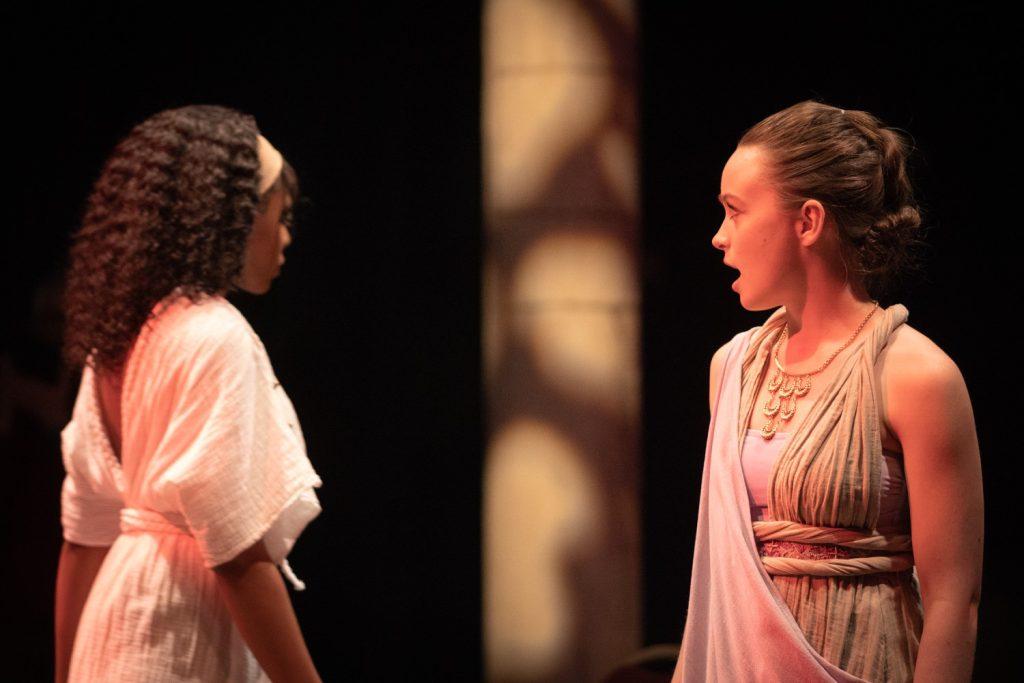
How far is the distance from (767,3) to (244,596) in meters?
2.29

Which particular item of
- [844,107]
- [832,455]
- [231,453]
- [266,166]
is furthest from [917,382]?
[844,107]

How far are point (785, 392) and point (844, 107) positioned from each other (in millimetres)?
1660

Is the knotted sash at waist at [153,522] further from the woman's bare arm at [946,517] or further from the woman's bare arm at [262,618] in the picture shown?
the woman's bare arm at [946,517]

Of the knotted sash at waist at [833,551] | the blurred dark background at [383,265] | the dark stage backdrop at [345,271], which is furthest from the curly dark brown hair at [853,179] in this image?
the dark stage backdrop at [345,271]

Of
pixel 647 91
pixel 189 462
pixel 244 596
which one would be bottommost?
pixel 244 596

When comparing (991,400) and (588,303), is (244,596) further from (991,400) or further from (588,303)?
(991,400)

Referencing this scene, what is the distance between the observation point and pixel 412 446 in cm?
364

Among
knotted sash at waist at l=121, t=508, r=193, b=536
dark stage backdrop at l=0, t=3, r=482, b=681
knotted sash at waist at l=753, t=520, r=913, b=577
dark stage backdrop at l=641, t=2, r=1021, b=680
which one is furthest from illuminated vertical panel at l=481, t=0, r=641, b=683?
knotted sash at waist at l=753, t=520, r=913, b=577

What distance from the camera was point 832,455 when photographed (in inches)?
60.8

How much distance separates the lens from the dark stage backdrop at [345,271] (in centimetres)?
342

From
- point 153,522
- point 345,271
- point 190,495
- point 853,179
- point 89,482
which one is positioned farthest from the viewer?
point 345,271

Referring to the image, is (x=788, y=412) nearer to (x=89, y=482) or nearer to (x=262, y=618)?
(x=262, y=618)

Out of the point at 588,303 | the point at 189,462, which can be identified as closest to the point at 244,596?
the point at 189,462

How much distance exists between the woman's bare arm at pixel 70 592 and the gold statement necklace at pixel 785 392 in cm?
122
